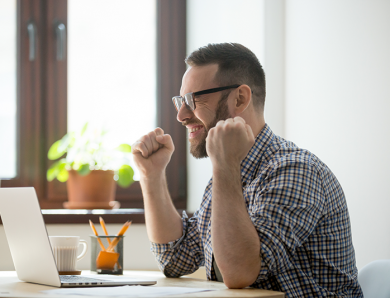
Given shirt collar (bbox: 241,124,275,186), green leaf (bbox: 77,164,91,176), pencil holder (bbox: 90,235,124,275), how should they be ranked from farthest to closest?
1. green leaf (bbox: 77,164,91,176)
2. pencil holder (bbox: 90,235,124,275)
3. shirt collar (bbox: 241,124,275,186)

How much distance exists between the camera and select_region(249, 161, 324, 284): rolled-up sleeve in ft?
3.32

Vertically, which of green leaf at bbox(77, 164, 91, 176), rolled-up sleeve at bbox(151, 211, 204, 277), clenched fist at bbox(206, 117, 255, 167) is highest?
clenched fist at bbox(206, 117, 255, 167)

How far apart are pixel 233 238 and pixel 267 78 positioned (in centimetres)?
135

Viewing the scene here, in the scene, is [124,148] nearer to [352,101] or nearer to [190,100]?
[190,100]

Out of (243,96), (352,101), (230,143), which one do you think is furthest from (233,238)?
(352,101)

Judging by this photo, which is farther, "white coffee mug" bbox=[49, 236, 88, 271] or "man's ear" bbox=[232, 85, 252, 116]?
"man's ear" bbox=[232, 85, 252, 116]

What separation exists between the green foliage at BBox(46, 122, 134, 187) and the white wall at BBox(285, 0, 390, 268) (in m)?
0.89

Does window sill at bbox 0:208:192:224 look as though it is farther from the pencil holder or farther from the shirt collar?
the shirt collar

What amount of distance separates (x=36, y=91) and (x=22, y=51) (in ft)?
0.72

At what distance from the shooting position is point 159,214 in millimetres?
1480

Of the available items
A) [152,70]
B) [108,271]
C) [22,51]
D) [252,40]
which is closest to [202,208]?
[108,271]

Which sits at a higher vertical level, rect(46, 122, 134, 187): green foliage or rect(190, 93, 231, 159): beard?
rect(190, 93, 231, 159): beard

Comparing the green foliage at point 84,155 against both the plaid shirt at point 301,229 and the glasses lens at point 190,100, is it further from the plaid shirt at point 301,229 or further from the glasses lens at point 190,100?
the plaid shirt at point 301,229

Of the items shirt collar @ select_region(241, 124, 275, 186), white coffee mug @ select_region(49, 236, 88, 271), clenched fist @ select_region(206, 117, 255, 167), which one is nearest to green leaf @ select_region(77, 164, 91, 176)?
white coffee mug @ select_region(49, 236, 88, 271)
